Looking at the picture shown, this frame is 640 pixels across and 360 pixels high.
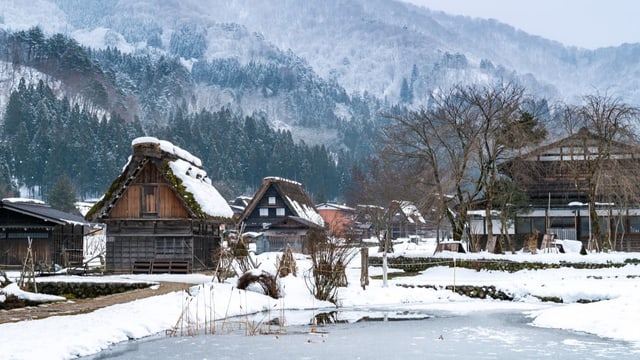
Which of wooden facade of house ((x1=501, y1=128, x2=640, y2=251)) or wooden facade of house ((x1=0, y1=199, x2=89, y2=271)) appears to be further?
wooden facade of house ((x1=501, y1=128, x2=640, y2=251))

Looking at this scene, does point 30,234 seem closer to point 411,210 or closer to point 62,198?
point 62,198

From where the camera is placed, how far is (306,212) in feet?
225

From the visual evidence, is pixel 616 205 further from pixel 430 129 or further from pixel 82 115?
pixel 82 115

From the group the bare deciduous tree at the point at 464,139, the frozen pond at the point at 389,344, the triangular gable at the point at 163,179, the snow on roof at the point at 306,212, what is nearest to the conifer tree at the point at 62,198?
the snow on roof at the point at 306,212

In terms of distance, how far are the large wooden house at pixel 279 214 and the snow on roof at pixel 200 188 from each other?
20.2 meters

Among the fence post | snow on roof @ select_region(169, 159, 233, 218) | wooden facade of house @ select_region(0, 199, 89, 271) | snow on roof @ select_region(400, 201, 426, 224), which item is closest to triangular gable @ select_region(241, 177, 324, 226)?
snow on roof @ select_region(400, 201, 426, 224)

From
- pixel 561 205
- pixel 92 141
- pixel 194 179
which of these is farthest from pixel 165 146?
pixel 92 141

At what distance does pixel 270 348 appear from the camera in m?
14.1

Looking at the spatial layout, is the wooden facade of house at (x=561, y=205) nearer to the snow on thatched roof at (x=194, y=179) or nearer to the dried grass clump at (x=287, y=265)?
the snow on thatched roof at (x=194, y=179)

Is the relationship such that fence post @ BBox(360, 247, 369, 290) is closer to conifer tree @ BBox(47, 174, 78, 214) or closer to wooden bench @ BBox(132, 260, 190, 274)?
wooden bench @ BBox(132, 260, 190, 274)

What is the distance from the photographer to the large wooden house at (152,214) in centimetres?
3538

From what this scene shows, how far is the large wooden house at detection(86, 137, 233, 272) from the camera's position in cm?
3538

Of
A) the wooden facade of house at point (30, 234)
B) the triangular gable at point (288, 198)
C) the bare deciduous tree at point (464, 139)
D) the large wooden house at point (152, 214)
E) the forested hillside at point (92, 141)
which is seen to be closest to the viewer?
the large wooden house at point (152, 214)

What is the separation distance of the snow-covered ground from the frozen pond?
0.69 meters
